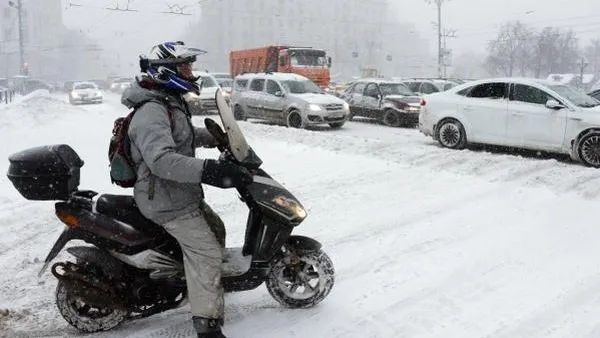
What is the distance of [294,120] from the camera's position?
16797 mm

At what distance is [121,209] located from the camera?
3672 millimetres

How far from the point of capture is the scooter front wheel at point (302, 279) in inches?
161

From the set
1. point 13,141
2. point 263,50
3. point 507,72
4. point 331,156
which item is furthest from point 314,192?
point 507,72

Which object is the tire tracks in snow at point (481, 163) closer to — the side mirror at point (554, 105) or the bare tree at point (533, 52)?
the side mirror at point (554, 105)

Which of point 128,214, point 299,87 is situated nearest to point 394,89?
point 299,87

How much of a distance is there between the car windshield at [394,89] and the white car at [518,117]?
635 cm

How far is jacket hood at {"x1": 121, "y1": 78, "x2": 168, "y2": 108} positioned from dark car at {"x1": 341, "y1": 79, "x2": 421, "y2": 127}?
590 inches

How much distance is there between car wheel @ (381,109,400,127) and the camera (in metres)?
18.0

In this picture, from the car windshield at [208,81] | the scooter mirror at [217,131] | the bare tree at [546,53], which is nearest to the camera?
the scooter mirror at [217,131]

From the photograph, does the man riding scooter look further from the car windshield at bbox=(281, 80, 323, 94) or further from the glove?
the car windshield at bbox=(281, 80, 323, 94)

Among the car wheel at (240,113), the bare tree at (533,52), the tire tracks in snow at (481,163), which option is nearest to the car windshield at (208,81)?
the car wheel at (240,113)

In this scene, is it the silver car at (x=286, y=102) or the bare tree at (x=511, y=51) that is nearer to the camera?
the silver car at (x=286, y=102)

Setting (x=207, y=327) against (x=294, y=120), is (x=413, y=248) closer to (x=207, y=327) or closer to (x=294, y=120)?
(x=207, y=327)

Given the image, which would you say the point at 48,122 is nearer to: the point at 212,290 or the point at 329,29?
the point at 212,290
